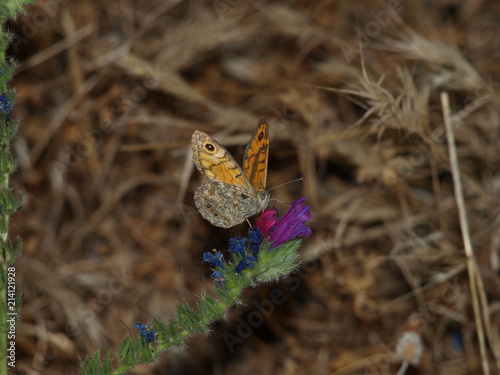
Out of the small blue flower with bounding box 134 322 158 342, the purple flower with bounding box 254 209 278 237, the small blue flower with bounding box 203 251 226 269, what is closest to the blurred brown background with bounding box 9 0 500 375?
the purple flower with bounding box 254 209 278 237

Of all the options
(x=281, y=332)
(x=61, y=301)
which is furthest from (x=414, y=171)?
(x=61, y=301)

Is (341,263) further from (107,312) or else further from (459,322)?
(107,312)

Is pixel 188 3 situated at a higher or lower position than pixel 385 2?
higher

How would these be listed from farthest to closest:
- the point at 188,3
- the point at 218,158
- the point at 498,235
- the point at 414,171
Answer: the point at 188,3 → the point at 414,171 → the point at 498,235 → the point at 218,158

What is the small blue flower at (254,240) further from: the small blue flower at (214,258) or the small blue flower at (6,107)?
the small blue flower at (6,107)

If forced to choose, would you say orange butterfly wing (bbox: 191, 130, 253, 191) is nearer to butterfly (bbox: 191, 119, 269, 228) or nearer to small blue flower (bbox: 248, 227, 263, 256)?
butterfly (bbox: 191, 119, 269, 228)

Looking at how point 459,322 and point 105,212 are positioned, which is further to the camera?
point 105,212

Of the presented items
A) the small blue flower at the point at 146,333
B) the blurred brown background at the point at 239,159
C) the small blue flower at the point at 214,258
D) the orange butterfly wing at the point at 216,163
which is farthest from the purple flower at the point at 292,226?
the blurred brown background at the point at 239,159
